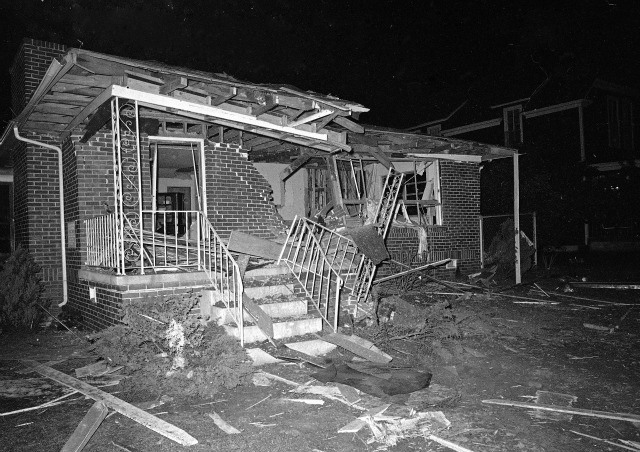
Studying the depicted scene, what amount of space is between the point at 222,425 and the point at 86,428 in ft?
3.74

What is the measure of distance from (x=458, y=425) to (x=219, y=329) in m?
3.38

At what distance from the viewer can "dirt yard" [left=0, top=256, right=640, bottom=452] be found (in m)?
3.73

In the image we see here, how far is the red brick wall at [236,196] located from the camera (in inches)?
362

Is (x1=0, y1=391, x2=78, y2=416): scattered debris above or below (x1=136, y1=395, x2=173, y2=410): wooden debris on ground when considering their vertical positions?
above

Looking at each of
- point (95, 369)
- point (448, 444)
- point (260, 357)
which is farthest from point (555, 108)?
point (95, 369)

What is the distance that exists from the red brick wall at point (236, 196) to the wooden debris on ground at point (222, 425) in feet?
17.1

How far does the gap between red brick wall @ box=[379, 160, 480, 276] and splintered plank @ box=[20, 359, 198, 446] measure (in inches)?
319

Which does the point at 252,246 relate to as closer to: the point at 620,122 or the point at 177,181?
the point at 177,181

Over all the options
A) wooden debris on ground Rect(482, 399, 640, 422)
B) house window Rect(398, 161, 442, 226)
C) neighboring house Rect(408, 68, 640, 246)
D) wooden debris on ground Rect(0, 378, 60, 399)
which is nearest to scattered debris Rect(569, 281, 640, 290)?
house window Rect(398, 161, 442, 226)

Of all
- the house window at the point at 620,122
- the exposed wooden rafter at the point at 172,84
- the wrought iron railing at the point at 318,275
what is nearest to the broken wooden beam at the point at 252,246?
the wrought iron railing at the point at 318,275

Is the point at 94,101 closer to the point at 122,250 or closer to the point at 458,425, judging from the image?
the point at 122,250

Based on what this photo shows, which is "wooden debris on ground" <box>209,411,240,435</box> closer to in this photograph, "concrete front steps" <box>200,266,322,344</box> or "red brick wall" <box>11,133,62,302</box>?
"concrete front steps" <box>200,266,322,344</box>

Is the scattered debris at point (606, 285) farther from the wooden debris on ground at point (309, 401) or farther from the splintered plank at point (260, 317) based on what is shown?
the wooden debris on ground at point (309, 401)

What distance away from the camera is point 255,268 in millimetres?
7711
